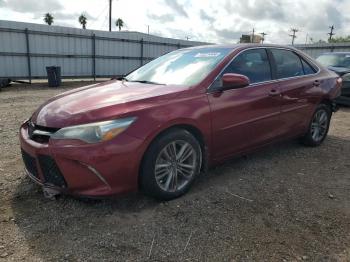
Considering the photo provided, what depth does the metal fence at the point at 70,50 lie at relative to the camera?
1555 centimetres

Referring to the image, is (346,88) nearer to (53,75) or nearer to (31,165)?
(31,165)

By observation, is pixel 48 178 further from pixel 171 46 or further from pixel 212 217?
pixel 171 46

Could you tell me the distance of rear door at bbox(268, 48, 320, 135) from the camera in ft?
15.8

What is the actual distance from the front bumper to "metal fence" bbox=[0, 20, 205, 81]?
14012 mm

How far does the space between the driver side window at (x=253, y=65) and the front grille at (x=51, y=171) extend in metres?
2.12

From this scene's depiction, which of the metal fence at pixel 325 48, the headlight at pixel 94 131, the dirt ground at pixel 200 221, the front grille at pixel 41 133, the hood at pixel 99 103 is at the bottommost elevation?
the dirt ground at pixel 200 221

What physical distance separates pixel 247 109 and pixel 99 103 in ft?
5.79

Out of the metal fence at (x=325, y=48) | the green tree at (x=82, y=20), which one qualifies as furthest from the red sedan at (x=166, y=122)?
the green tree at (x=82, y=20)

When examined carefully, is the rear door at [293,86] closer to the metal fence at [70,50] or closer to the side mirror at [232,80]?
the side mirror at [232,80]

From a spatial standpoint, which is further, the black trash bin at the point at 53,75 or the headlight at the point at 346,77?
the black trash bin at the point at 53,75

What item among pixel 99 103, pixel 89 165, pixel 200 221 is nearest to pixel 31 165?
pixel 89 165

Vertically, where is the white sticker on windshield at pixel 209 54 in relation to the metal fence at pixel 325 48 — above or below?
below

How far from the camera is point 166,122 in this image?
3338mm

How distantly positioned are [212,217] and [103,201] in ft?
3.55
